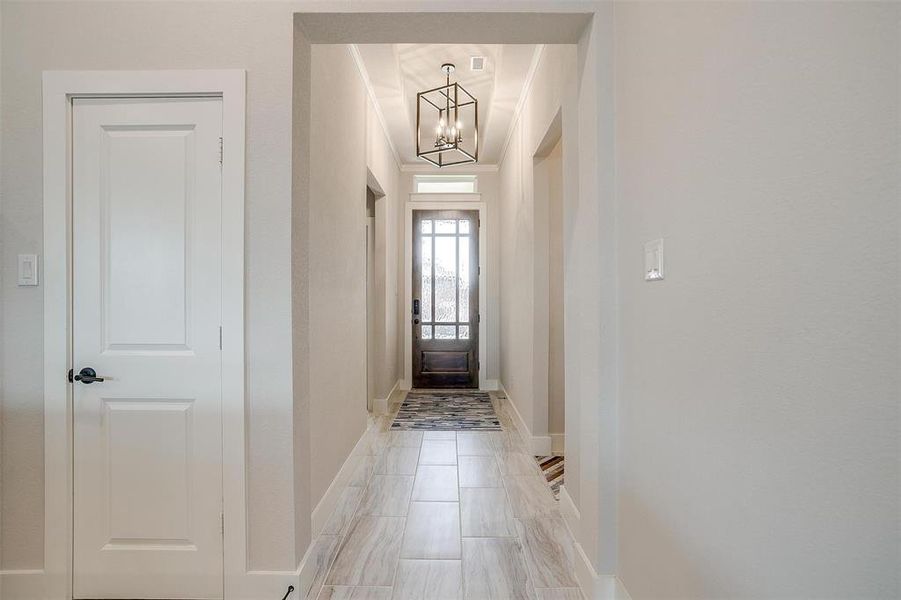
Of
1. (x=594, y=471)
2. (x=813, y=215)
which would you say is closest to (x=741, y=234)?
(x=813, y=215)

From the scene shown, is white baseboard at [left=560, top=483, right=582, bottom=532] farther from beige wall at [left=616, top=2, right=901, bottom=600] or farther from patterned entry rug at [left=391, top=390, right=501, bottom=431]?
patterned entry rug at [left=391, top=390, right=501, bottom=431]

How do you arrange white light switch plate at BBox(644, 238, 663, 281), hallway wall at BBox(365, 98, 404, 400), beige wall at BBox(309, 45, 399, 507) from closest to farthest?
white light switch plate at BBox(644, 238, 663, 281) < beige wall at BBox(309, 45, 399, 507) < hallway wall at BBox(365, 98, 404, 400)

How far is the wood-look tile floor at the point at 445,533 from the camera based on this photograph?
188 centimetres

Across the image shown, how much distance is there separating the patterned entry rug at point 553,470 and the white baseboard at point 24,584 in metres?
2.47

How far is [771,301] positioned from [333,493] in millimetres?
2375

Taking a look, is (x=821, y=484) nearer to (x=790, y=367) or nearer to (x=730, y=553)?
(x=790, y=367)

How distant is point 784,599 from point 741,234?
0.74 meters

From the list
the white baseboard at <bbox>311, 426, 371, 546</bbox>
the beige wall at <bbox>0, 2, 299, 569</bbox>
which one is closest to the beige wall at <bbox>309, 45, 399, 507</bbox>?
the white baseboard at <bbox>311, 426, 371, 546</bbox>

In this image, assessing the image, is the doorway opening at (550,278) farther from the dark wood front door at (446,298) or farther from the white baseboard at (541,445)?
the dark wood front door at (446,298)

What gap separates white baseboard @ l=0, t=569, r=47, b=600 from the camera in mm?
1797

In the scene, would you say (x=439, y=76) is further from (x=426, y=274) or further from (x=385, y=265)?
(x=426, y=274)

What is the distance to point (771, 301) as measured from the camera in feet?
2.94

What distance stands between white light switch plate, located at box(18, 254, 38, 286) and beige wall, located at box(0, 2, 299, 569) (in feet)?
0.10

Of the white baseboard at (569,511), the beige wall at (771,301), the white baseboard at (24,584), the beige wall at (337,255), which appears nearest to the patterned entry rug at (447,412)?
the beige wall at (337,255)
